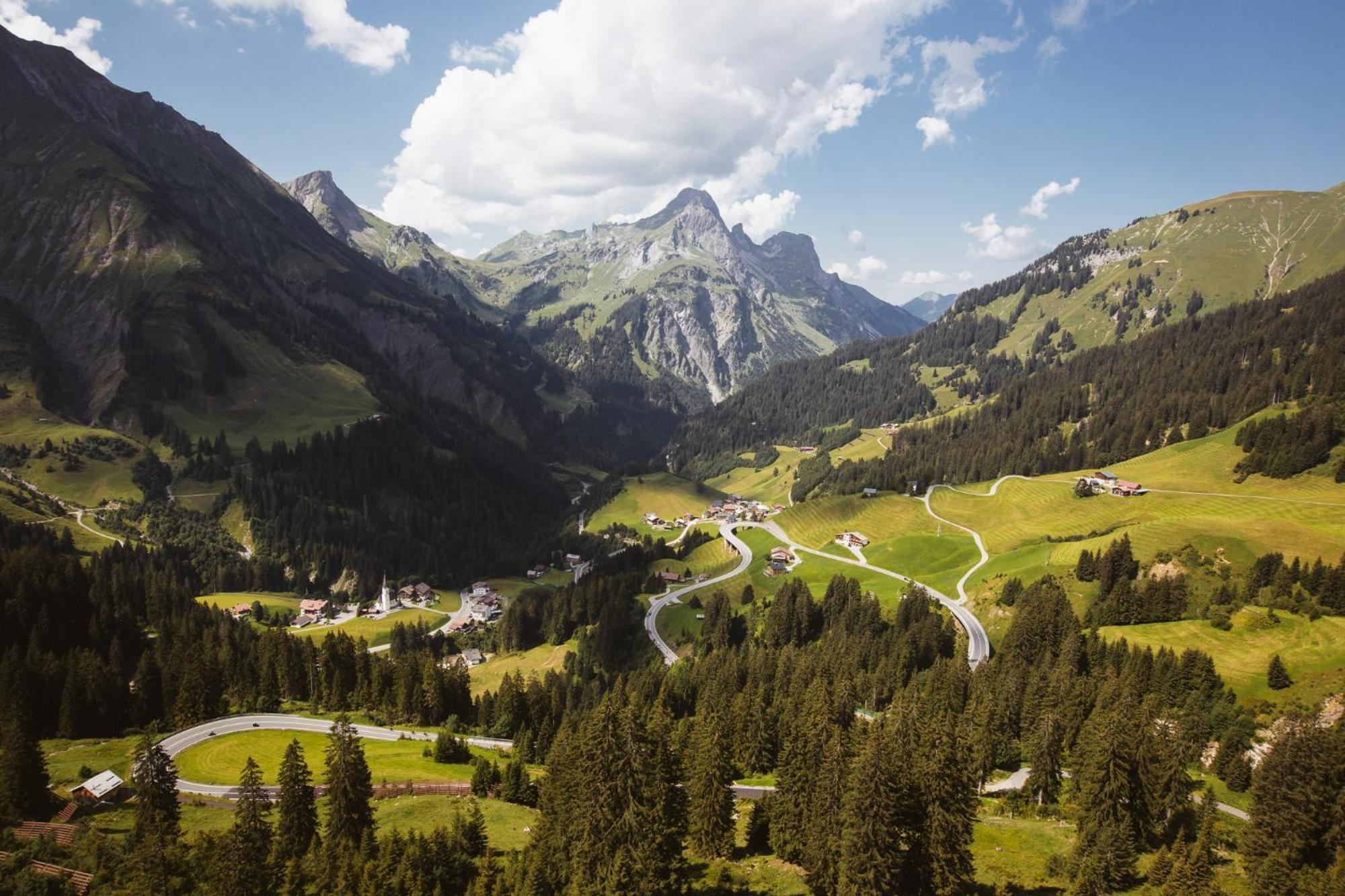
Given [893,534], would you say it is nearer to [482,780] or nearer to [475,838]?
[482,780]

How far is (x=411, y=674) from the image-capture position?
295 feet

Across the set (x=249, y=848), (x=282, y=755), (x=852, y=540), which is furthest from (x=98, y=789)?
(x=852, y=540)

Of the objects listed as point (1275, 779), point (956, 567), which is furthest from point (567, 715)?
Result: point (956, 567)

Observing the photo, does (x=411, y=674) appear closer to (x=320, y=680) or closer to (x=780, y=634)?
(x=320, y=680)

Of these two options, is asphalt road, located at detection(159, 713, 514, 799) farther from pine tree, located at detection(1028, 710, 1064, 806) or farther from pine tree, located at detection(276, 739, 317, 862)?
pine tree, located at detection(1028, 710, 1064, 806)

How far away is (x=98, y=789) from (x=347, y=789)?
84.4 feet

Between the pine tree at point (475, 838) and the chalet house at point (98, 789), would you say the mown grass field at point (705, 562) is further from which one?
the chalet house at point (98, 789)

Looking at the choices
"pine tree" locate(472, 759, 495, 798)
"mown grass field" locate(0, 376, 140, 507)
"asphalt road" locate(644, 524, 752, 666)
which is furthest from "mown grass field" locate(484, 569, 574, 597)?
"pine tree" locate(472, 759, 495, 798)

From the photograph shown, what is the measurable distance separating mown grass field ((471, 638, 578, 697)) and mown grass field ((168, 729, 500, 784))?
49223 mm

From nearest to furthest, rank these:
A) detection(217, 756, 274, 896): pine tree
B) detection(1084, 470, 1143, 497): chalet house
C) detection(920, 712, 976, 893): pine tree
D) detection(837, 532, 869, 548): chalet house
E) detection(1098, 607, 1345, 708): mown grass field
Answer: detection(217, 756, 274, 896): pine tree < detection(920, 712, 976, 893): pine tree < detection(1098, 607, 1345, 708): mown grass field < detection(1084, 470, 1143, 497): chalet house < detection(837, 532, 869, 548): chalet house

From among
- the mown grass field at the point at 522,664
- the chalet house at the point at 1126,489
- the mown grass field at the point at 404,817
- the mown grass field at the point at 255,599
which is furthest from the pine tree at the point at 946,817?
the mown grass field at the point at 255,599

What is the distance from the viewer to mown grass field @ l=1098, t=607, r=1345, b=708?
250 feet

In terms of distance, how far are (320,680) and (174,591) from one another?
1827 inches

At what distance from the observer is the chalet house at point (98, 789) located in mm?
53938
